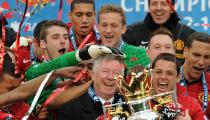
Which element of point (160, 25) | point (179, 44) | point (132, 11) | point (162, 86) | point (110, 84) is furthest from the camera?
point (132, 11)

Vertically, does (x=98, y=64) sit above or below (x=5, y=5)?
above

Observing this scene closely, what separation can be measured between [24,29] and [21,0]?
1.17 m

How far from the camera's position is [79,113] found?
585 centimetres

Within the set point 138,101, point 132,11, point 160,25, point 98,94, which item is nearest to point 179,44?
point 160,25

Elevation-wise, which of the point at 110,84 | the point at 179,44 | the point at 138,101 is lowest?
the point at 179,44

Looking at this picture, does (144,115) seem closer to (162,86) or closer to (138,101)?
(138,101)

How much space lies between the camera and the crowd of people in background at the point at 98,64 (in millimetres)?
5801

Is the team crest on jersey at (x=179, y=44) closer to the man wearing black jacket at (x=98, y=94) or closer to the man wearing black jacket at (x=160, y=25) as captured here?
the man wearing black jacket at (x=160, y=25)

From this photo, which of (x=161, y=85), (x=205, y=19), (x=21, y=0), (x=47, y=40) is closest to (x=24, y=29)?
(x=21, y=0)

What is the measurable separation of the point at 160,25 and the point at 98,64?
2250 millimetres

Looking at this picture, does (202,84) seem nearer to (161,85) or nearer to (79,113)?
(161,85)

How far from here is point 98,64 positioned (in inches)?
229

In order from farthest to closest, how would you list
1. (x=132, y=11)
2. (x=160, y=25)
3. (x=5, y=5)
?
1. (x=132, y=11)
2. (x=5, y=5)
3. (x=160, y=25)

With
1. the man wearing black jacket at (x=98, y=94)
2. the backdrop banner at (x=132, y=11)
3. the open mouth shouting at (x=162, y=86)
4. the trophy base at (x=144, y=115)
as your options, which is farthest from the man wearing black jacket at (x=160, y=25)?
the trophy base at (x=144, y=115)
